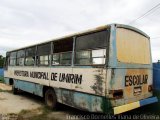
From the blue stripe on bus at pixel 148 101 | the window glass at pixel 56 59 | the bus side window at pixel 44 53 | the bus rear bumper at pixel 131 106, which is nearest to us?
the bus rear bumper at pixel 131 106

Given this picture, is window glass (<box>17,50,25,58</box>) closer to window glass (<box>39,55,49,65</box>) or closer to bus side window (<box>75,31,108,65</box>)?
window glass (<box>39,55,49,65</box>)

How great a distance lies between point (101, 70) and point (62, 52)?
250 centimetres

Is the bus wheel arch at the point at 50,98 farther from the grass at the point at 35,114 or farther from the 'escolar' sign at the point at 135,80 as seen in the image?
the 'escolar' sign at the point at 135,80

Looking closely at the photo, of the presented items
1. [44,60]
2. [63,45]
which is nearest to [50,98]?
[44,60]

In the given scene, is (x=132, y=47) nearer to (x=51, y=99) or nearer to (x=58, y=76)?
(x=58, y=76)

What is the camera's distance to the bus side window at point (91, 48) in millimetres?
6507

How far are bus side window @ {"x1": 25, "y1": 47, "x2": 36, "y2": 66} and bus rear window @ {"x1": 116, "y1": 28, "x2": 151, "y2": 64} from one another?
18.0ft

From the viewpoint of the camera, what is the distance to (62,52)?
27.7ft

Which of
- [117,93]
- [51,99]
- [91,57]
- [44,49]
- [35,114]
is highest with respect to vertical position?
[44,49]

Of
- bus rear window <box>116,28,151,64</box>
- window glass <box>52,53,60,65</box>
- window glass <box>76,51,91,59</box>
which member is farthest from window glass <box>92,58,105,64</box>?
window glass <box>52,53,60,65</box>

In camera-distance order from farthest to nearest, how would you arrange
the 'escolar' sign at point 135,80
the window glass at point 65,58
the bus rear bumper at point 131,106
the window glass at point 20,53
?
the window glass at point 20,53 < the window glass at point 65,58 < the 'escolar' sign at point 135,80 < the bus rear bumper at point 131,106

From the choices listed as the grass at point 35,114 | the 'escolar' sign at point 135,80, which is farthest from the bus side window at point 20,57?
the 'escolar' sign at point 135,80

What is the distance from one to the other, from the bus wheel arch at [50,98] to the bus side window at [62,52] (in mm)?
1186

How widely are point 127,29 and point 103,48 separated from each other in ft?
3.47
